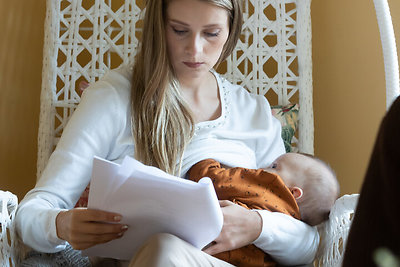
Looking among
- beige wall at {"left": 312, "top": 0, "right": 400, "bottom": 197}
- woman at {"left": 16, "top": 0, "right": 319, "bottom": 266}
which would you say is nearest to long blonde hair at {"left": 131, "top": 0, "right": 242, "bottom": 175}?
woman at {"left": 16, "top": 0, "right": 319, "bottom": 266}

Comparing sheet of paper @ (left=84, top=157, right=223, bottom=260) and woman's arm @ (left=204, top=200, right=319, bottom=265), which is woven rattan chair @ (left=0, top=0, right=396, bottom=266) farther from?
sheet of paper @ (left=84, top=157, right=223, bottom=260)

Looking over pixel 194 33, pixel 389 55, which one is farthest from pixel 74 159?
pixel 389 55

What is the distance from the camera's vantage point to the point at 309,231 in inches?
52.2

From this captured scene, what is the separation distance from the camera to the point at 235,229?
3.76 ft

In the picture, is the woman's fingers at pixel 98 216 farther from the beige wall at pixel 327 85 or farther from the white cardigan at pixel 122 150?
the beige wall at pixel 327 85

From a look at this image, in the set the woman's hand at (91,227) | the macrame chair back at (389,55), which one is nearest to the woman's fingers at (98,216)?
the woman's hand at (91,227)

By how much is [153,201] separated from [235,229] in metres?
0.22

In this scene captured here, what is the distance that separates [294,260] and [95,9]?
101 centimetres

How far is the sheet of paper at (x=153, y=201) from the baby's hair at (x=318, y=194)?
1.25 feet

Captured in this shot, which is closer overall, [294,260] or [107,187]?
[107,187]

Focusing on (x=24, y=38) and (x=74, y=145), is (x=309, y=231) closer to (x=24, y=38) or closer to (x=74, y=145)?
(x=74, y=145)

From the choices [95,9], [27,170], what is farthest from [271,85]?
[27,170]

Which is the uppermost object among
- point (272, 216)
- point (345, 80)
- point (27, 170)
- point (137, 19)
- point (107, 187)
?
point (137, 19)

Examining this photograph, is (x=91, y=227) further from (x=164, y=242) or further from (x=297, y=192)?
(x=297, y=192)
